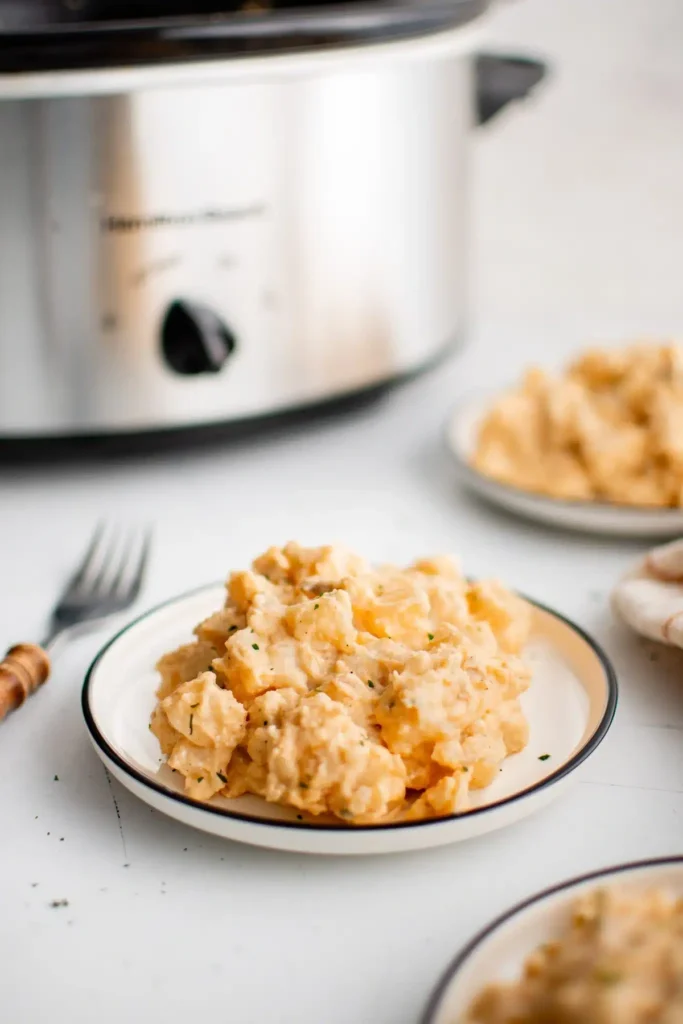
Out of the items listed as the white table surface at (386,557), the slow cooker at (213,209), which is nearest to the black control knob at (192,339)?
the slow cooker at (213,209)

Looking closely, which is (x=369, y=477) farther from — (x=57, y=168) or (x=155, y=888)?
(x=155, y=888)

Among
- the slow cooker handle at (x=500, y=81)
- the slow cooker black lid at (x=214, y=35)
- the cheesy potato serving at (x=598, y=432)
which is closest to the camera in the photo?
the slow cooker black lid at (x=214, y=35)

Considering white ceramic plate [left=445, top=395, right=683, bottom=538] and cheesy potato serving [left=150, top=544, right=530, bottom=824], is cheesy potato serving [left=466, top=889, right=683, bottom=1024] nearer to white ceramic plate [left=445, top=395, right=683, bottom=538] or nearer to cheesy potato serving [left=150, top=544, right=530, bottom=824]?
cheesy potato serving [left=150, top=544, right=530, bottom=824]

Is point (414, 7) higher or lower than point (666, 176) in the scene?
higher

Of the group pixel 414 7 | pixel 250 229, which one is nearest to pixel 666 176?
pixel 414 7

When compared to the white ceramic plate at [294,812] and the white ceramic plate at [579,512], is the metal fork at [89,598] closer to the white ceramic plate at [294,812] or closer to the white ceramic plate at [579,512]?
the white ceramic plate at [294,812]

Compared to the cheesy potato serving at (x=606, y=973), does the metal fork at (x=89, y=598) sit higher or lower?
lower

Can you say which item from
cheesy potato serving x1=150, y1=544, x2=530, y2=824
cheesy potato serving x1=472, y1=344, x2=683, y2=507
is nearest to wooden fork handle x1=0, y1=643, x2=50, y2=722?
cheesy potato serving x1=150, y1=544, x2=530, y2=824
